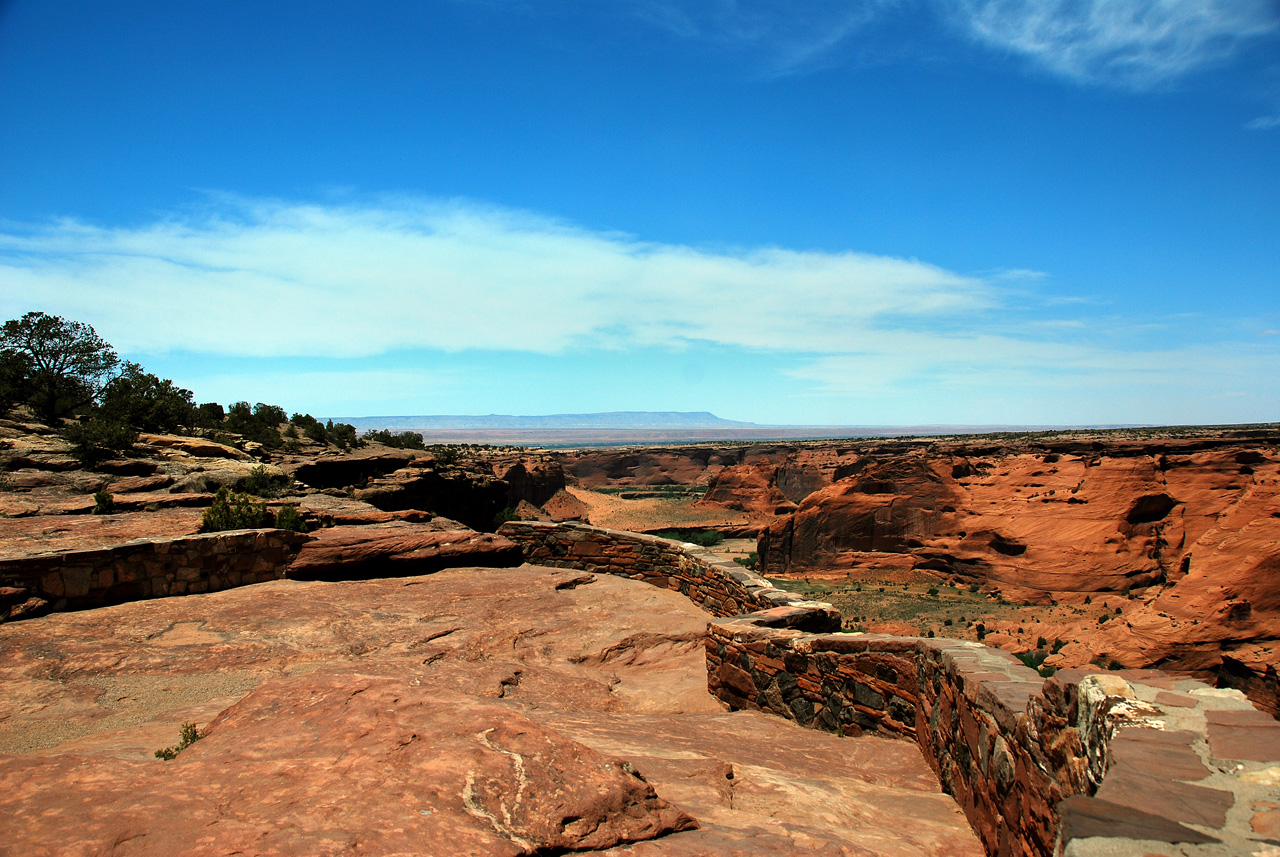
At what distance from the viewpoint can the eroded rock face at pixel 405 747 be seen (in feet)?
9.02

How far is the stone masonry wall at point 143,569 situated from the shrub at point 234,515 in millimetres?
622

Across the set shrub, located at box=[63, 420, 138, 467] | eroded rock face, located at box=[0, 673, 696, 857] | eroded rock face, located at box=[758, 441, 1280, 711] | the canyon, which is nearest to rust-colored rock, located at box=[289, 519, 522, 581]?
the canyon

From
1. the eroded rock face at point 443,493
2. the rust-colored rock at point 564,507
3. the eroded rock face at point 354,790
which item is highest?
the eroded rock face at point 354,790

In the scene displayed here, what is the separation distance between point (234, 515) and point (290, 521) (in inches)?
31.4

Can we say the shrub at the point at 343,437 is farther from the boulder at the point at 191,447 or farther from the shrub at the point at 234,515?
the shrub at the point at 234,515

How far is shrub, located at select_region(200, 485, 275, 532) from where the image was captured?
974 cm

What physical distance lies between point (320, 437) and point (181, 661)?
2733 cm

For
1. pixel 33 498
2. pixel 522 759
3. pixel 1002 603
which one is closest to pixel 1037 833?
pixel 522 759

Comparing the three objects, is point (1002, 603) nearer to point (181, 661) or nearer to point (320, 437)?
point (181, 661)

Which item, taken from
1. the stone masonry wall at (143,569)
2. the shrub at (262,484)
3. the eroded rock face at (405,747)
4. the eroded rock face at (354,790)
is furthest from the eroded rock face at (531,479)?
the eroded rock face at (354,790)

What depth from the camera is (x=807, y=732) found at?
6.09 metres

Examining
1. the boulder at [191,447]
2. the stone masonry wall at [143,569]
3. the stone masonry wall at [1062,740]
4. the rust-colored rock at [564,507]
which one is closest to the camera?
the stone masonry wall at [1062,740]

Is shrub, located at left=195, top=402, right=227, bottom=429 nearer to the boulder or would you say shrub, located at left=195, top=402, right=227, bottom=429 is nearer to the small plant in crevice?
the boulder

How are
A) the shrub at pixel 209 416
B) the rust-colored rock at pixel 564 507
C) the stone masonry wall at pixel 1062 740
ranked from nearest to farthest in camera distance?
the stone masonry wall at pixel 1062 740 → the shrub at pixel 209 416 → the rust-colored rock at pixel 564 507
